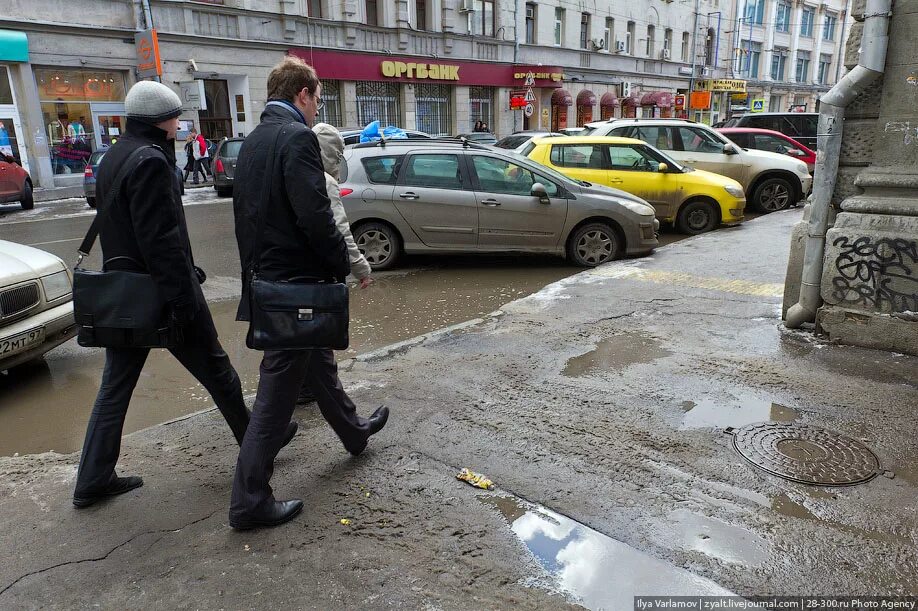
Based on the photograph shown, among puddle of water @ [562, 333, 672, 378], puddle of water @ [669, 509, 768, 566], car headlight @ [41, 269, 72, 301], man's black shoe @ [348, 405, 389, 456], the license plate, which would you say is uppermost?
car headlight @ [41, 269, 72, 301]

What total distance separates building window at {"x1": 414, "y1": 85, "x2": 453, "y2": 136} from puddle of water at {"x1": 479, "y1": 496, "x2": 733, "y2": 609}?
28.2 metres

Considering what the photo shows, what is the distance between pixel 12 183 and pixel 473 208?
44.5 ft

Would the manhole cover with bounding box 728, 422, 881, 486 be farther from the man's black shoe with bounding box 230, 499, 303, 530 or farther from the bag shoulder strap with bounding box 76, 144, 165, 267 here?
the bag shoulder strap with bounding box 76, 144, 165, 267

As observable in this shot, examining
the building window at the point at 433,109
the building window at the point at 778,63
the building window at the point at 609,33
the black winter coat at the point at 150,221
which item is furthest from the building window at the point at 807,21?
the black winter coat at the point at 150,221

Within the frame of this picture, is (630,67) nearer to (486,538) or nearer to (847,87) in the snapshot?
(847,87)

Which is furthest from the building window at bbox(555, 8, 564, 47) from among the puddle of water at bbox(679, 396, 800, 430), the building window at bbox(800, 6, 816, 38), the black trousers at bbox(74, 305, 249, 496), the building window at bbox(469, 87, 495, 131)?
the black trousers at bbox(74, 305, 249, 496)

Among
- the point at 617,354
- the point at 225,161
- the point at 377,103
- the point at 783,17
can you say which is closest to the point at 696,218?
the point at 617,354

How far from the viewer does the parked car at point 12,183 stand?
51.9 ft

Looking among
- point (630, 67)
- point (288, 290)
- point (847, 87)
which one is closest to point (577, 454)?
point (288, 290)

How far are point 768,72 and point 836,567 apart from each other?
2239 inches

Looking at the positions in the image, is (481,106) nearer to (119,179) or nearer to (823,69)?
(119,179)

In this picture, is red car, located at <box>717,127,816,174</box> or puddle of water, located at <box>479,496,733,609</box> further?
red car, located at <box>717,127,816,174</box>

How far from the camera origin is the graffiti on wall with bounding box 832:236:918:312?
182 inches

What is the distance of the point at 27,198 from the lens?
662 inches
